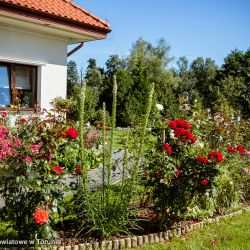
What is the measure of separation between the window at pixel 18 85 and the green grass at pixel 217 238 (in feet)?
19.3

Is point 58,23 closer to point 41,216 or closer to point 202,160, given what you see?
point 202,160

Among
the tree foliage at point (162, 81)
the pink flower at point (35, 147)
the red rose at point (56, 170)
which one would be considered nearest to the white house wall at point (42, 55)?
the tree foliage at point (162, 81)

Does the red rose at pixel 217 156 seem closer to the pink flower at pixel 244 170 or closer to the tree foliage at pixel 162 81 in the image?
the pink flower at pixel 244 170

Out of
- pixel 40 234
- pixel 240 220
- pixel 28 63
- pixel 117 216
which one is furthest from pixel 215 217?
pixel 28 63

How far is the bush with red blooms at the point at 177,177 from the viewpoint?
186 inches

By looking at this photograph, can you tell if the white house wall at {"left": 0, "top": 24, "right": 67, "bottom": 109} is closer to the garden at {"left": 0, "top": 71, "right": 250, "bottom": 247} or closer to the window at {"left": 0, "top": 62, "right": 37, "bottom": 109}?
the window at {"left": 0, "top": 62, "right": 37, "bottom": 109}

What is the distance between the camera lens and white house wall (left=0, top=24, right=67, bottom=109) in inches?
366

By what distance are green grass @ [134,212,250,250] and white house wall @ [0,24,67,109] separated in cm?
635

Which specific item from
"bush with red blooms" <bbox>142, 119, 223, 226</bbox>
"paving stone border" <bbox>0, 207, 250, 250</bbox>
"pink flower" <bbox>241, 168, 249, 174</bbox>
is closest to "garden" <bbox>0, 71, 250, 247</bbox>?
"bush with red blooms" <bbox>142, 119, 223, 226</bbox>

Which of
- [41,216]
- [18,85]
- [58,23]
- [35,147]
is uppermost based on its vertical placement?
[58,23]

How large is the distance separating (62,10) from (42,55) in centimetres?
125

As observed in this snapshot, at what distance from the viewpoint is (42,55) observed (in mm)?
10133

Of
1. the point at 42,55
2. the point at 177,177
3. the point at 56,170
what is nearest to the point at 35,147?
the point at 56,170

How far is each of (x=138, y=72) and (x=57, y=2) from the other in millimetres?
15702
